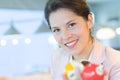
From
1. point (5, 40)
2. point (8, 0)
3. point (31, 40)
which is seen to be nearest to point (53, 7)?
point (5, 40)

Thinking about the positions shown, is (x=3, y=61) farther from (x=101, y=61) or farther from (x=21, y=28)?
(x=101, y=61)

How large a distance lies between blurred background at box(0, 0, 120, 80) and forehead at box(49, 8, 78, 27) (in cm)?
228

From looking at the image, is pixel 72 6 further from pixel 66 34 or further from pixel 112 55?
pixel 112 55

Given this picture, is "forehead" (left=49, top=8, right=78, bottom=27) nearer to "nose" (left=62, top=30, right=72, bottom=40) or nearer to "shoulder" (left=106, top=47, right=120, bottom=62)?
"nose" (left=62, top=30, right=72, bottom=40)

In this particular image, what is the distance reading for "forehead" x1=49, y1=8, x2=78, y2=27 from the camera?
0.99 m

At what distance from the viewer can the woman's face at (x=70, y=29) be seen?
0.99 meters

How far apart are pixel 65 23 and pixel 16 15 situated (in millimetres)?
3087

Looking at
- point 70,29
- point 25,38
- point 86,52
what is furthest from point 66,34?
point 25,38

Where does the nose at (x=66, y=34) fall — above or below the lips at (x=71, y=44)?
above

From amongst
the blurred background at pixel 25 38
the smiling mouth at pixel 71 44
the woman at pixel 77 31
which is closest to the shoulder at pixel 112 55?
the woman at pixel 77 31

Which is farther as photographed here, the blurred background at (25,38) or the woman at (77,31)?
the blurred background at (25,38)

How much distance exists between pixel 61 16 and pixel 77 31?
0.26 feet

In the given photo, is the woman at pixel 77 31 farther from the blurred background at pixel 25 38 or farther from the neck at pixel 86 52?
the blurred background at pixel 25 38

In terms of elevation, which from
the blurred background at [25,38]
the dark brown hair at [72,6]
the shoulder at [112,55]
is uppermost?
the blurred background at [25,38]
